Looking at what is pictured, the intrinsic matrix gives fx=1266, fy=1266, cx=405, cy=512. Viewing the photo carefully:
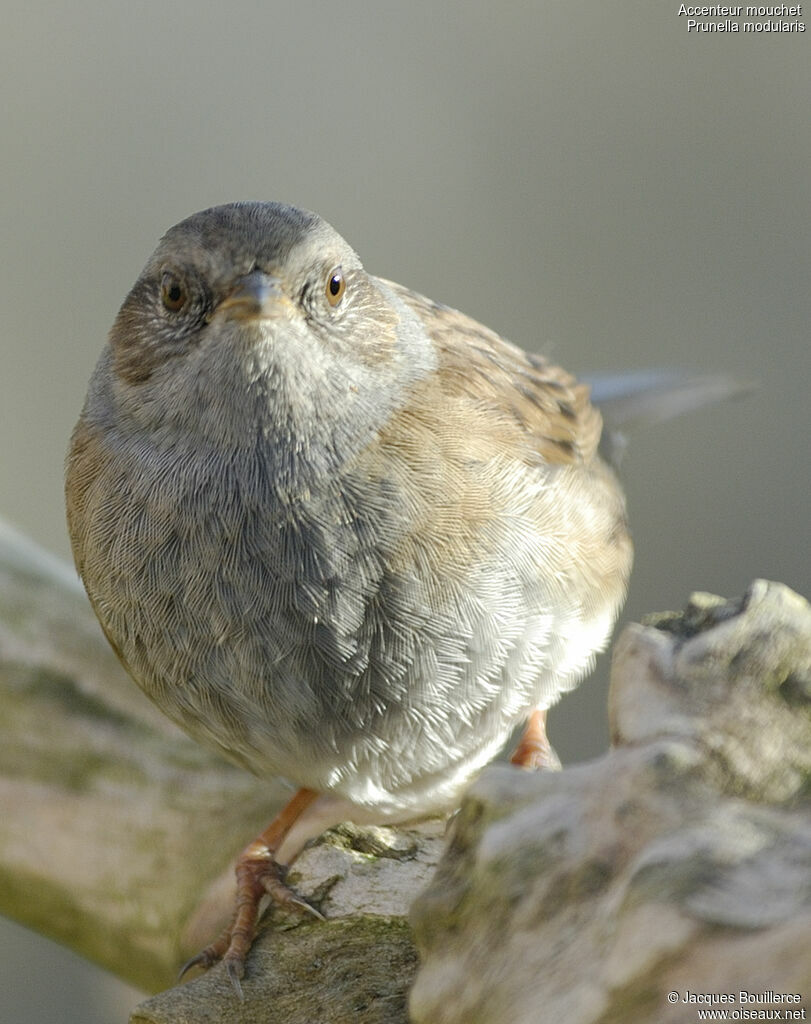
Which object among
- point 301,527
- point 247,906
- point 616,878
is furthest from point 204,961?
point 616,878

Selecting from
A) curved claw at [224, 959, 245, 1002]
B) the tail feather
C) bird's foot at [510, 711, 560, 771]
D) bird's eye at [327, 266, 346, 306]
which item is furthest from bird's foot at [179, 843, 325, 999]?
the tail feather

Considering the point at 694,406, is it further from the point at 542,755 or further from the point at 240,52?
the point at 240,52

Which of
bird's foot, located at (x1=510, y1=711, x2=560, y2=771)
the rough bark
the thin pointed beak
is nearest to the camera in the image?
the rough bark

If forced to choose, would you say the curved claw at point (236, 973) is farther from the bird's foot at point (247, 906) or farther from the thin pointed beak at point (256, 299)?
the thin pointed beak at point (256, 299)

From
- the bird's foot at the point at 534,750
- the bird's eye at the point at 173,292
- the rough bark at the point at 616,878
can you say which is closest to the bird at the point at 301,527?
the bird's eye at the point at 173,292

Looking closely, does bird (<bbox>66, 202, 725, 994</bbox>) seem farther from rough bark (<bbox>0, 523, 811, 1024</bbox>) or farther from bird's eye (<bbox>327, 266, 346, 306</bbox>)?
rough bark (<bbox>0, 523, 811, 1024</bbox>)

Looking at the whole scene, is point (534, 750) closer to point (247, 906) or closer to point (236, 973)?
point (247, 906)
